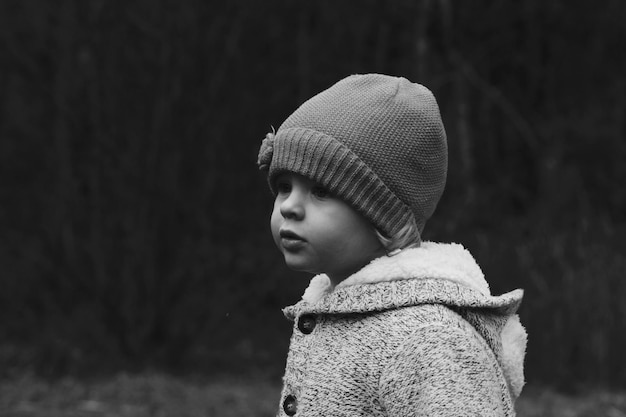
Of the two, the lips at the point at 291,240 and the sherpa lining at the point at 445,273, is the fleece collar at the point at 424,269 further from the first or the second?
the lips at the point at 291,240

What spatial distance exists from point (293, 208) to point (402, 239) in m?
0.26

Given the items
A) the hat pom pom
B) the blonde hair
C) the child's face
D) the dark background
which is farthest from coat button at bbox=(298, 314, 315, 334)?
the dark background

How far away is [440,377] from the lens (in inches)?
79.7

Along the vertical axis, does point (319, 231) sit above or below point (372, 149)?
below

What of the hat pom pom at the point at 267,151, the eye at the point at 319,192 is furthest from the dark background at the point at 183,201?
the eye at the point at 319,192

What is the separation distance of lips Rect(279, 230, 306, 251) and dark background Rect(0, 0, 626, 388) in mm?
3799

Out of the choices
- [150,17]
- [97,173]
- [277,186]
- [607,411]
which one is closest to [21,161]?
[97,173]

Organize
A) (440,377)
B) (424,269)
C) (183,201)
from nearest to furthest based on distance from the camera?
(440,377), (424,269), (183,201)

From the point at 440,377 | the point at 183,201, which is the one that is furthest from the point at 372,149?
the point at 183,201

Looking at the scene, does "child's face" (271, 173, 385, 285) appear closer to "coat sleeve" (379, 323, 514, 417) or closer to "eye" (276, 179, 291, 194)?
"eye" (276, 179, 291, 194)

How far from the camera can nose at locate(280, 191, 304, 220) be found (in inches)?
87.7

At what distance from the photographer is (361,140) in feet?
7.38

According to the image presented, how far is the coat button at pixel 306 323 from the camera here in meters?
2.33

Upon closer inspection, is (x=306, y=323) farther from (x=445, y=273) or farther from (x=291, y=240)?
(x=445, y=273)
